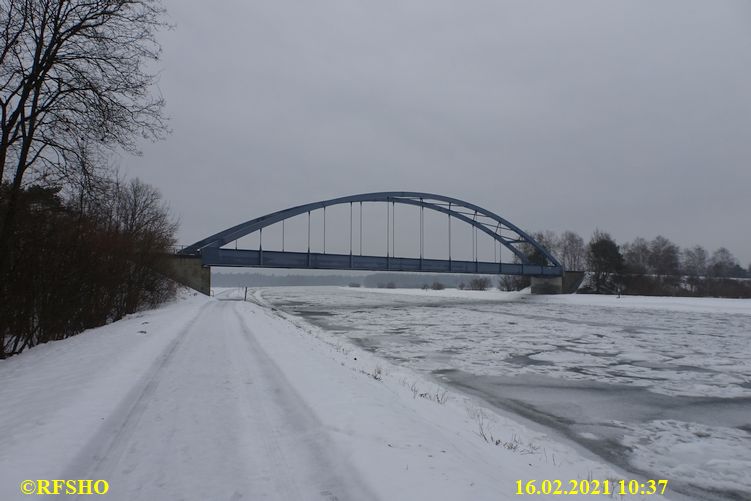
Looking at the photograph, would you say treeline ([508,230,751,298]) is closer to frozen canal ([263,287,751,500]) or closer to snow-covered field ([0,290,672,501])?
frozen canal ([263,287,751,500])

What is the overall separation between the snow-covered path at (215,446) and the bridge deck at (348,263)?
127ft

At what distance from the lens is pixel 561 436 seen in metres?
6.21

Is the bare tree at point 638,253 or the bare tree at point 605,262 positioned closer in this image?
the bare tree at point 605,262

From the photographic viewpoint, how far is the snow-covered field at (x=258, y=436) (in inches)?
143

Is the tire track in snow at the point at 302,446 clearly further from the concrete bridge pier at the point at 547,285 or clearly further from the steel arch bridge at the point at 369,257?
the concrete bridge pier at the point at 547,285

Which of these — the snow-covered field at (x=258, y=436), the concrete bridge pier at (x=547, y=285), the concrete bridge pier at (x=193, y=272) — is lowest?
the concrete bridge pier at (x=547, y=285)

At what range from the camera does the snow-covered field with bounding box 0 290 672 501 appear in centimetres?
364

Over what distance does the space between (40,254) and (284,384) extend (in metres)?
9.17

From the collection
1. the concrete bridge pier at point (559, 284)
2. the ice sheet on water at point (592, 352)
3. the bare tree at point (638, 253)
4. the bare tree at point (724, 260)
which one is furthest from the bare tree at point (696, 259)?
the ice sheet on water at point (592, 352)

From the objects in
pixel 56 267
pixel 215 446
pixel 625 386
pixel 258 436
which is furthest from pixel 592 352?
pixel 56 267

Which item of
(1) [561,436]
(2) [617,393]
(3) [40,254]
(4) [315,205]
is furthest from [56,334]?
(4) [315,205]

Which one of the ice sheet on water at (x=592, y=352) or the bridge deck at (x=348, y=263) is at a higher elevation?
the bridge deck at (x=348, y=263)

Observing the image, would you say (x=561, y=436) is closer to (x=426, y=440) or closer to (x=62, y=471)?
(x=426, y=440)

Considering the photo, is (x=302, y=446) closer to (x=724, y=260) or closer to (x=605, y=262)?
(x=605, y=262)
